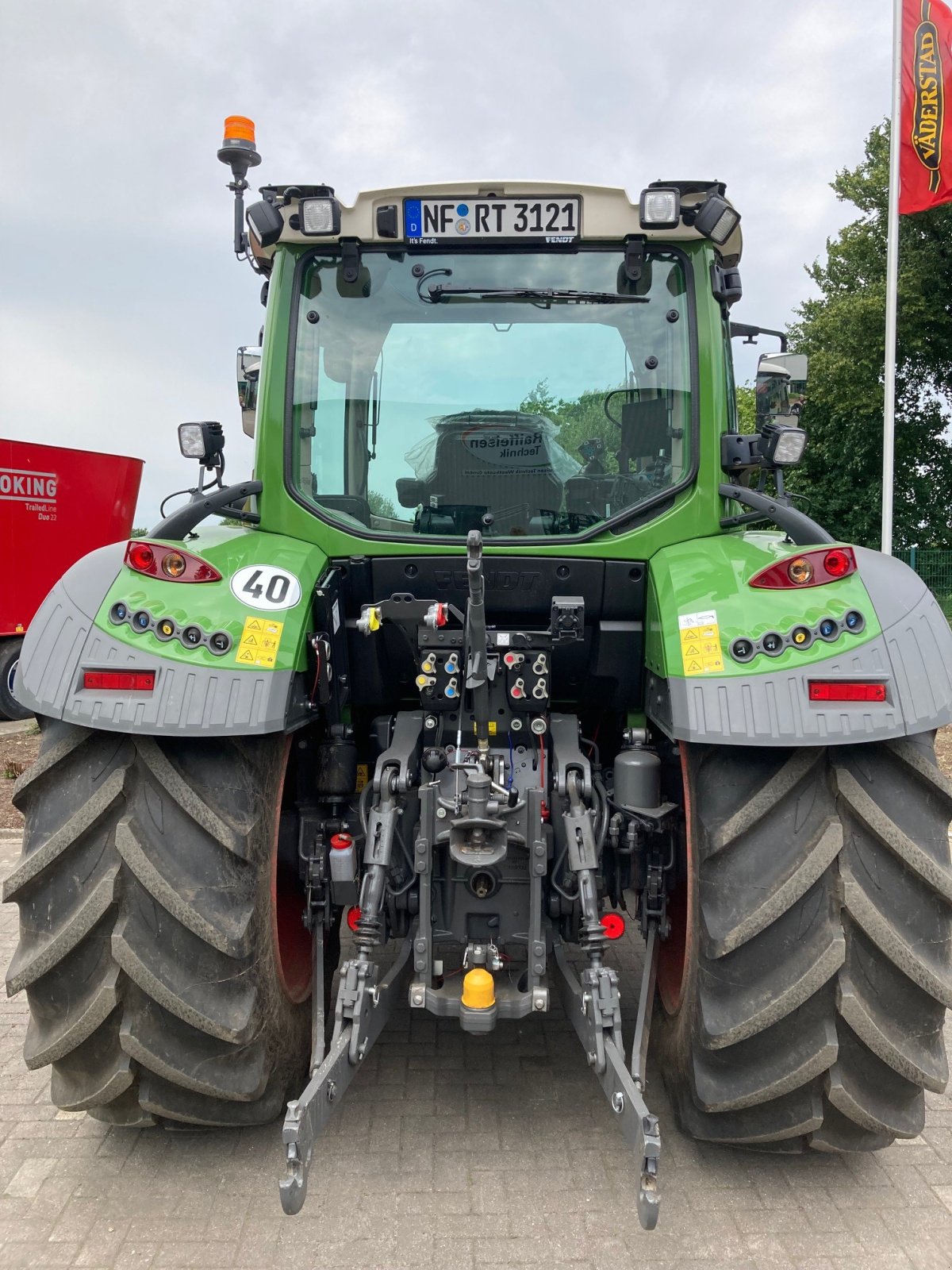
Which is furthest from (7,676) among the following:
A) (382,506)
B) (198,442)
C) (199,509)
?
(382,506)

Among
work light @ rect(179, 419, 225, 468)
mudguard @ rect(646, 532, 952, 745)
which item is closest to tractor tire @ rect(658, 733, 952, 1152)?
mudguard @ rect(646, 532, 952, 745)

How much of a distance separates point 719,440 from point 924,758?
1.19 m

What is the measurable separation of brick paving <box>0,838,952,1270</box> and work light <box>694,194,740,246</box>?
272cm

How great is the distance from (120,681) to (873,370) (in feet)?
76.3

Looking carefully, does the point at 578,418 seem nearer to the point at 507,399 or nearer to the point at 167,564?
the point at 507,399

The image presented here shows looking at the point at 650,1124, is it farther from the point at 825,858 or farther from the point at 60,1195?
the point at 60,1195

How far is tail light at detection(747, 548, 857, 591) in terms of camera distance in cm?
Answer: 255

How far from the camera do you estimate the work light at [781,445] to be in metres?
3.03

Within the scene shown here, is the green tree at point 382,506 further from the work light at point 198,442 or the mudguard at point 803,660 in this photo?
the mudguard at point 803,660

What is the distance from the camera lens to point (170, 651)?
8.05 feet

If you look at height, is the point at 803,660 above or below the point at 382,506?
below

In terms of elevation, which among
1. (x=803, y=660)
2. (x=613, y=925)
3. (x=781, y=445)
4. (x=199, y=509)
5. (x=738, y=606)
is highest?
(x=781, y=445)

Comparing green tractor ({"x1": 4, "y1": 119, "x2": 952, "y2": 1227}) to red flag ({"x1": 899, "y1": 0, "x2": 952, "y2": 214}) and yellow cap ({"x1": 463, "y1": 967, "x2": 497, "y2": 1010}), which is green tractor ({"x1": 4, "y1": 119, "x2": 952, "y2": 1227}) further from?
red flag ({"x1": 899, "y1": 0, "x2": 952, "y2": 214})

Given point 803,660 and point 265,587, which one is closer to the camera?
point 803,660
